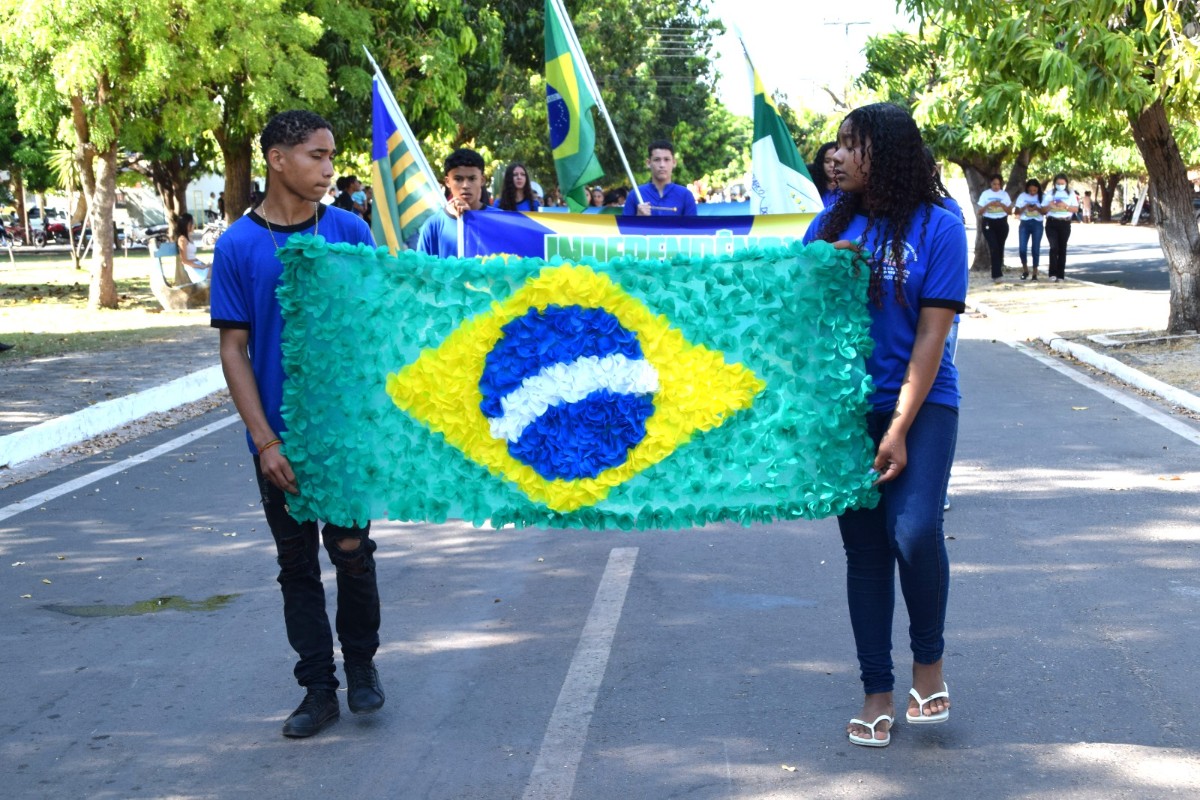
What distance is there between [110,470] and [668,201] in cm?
431

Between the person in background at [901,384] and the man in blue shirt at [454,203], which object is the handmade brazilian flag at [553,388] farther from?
the man in blue shirt at [454,203]

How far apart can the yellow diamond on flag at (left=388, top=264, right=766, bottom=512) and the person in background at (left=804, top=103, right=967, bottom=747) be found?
0.50 meters

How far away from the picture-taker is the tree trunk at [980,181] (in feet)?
90.6

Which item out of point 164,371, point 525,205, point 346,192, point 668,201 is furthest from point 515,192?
point 346,192

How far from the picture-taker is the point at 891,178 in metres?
4.16

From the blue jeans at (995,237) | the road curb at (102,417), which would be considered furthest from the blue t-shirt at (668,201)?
the blue jeans at (995,237)

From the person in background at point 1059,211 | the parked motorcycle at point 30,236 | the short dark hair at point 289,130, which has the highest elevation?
the short dark hair at point 289,130

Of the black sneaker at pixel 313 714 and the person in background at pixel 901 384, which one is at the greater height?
the person in background at pixel 901 384

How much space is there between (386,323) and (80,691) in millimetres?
1791

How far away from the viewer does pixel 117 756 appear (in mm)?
4477

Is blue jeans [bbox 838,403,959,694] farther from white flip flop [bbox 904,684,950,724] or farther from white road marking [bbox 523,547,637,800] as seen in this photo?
white road marking [bbox 523,547,637,800]

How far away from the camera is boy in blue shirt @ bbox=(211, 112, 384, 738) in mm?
4488

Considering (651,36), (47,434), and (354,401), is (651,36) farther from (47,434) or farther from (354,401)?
(354,401)

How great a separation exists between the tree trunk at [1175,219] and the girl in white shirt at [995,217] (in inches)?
384
